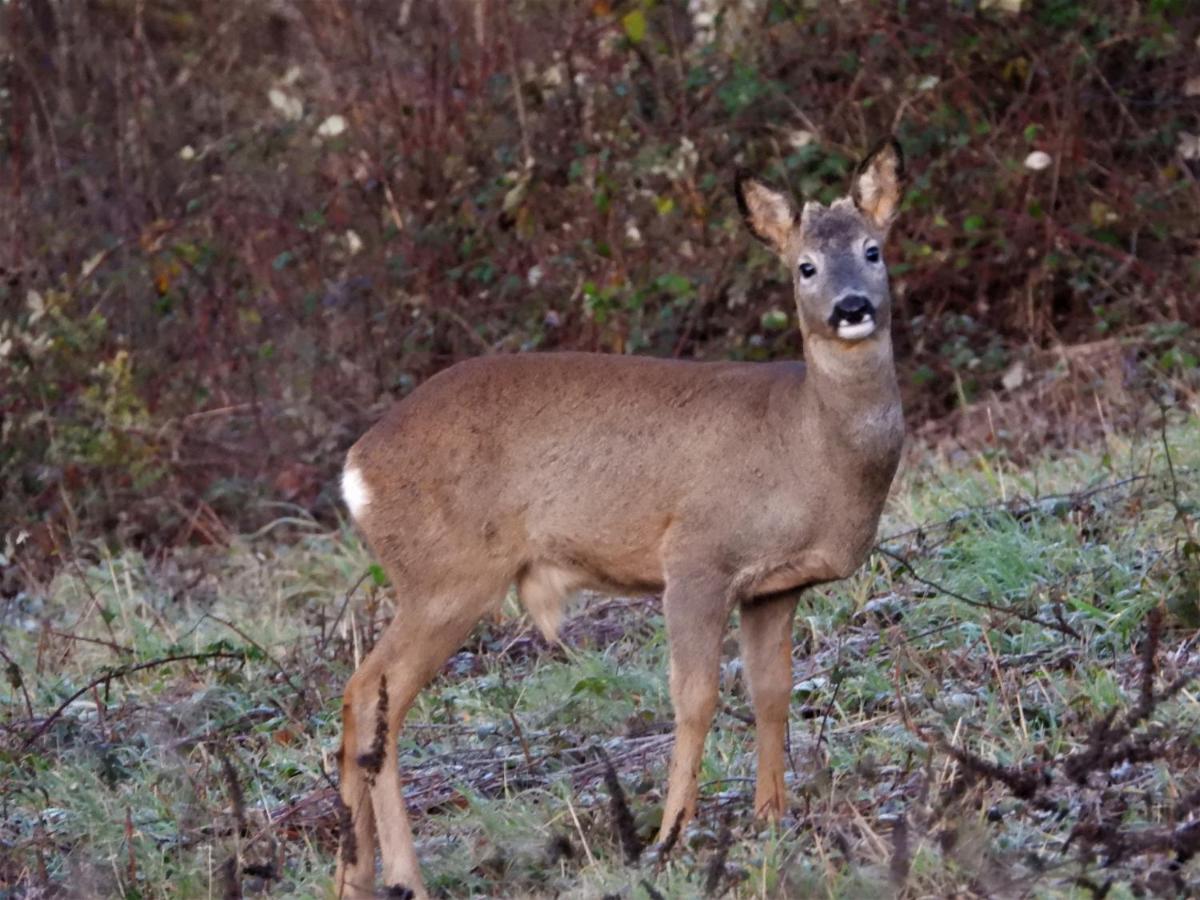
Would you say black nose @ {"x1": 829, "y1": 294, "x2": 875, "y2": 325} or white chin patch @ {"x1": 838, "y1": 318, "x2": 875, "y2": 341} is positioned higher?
black nose @ {"x1": 829, "y1": 294, "x2": 875, "y2": 325}

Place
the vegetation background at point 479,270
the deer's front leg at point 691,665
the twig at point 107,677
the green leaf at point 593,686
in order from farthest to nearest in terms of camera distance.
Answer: the vegetation background at point 479,270 → the green leaf at point 593,686 → the twig at point 107,677 → the deer's front leg at point 691,665

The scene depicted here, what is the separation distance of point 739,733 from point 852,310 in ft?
4.85

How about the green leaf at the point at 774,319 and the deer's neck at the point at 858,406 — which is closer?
the deer's neck at the point at 858,406

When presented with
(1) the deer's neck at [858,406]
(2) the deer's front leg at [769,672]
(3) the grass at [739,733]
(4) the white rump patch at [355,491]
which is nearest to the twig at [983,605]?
(3) the grass at [739,733]

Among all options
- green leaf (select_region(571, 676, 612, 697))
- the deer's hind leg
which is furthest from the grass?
the deer's hind leg

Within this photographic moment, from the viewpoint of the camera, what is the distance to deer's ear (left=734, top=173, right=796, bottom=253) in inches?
215

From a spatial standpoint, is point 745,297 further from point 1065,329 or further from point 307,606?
point 307,606

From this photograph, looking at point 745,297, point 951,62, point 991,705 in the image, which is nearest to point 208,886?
point 991,705

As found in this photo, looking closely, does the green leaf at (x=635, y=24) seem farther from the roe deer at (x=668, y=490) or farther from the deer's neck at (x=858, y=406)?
the deer's neck at (x=858, y=406)

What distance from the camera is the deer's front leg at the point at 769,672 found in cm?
517

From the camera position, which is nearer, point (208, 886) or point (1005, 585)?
point (208, 886)

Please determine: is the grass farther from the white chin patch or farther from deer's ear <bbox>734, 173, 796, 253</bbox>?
deer's ear <bbox>734, 173, 796, 253</bbox>

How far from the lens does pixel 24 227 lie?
11.6 metres

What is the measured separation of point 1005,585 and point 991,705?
3.50ft
